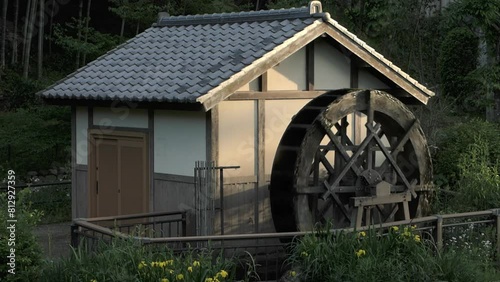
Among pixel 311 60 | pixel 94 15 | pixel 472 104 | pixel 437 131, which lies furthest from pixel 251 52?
pixel 94 15

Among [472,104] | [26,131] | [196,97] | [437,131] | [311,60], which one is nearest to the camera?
[196,97]

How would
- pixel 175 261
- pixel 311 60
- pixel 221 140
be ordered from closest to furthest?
pixel 175 261 < pixel 221 140 < pixel 311 60

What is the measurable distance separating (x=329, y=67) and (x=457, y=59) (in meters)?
17.7

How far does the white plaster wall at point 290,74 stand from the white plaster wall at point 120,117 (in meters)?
2.07

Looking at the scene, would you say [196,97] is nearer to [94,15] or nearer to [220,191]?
[220,191]

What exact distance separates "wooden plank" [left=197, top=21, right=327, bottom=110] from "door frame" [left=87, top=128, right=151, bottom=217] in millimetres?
2071

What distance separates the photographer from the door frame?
1402cm

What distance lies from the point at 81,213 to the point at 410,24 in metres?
13.5

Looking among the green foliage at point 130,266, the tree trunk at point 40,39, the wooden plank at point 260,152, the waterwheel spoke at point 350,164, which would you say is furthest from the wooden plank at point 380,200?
the tree trunk at point 40,39

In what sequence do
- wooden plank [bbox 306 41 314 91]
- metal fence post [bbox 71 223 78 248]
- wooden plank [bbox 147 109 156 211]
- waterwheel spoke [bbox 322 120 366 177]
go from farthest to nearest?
1. wooden plank [bbox 306 41 314 91]
2. wooden plank [bbox 147 109 156 211]
3. waterwheel spoke [bbox 322 120 366 177]
4. metal fence post [bbox 71 223 78 248]

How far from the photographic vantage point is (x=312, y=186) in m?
13.5

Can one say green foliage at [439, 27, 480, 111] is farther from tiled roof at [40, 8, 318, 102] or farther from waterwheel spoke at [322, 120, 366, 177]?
waterwheel spoke at [322, 120, 366, 177]

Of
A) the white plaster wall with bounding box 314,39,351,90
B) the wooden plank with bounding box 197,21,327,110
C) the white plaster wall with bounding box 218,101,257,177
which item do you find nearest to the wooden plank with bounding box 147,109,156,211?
the white plaster wall with bounding box 218,101,257,177

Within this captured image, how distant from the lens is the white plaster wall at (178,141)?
43.1 feet
